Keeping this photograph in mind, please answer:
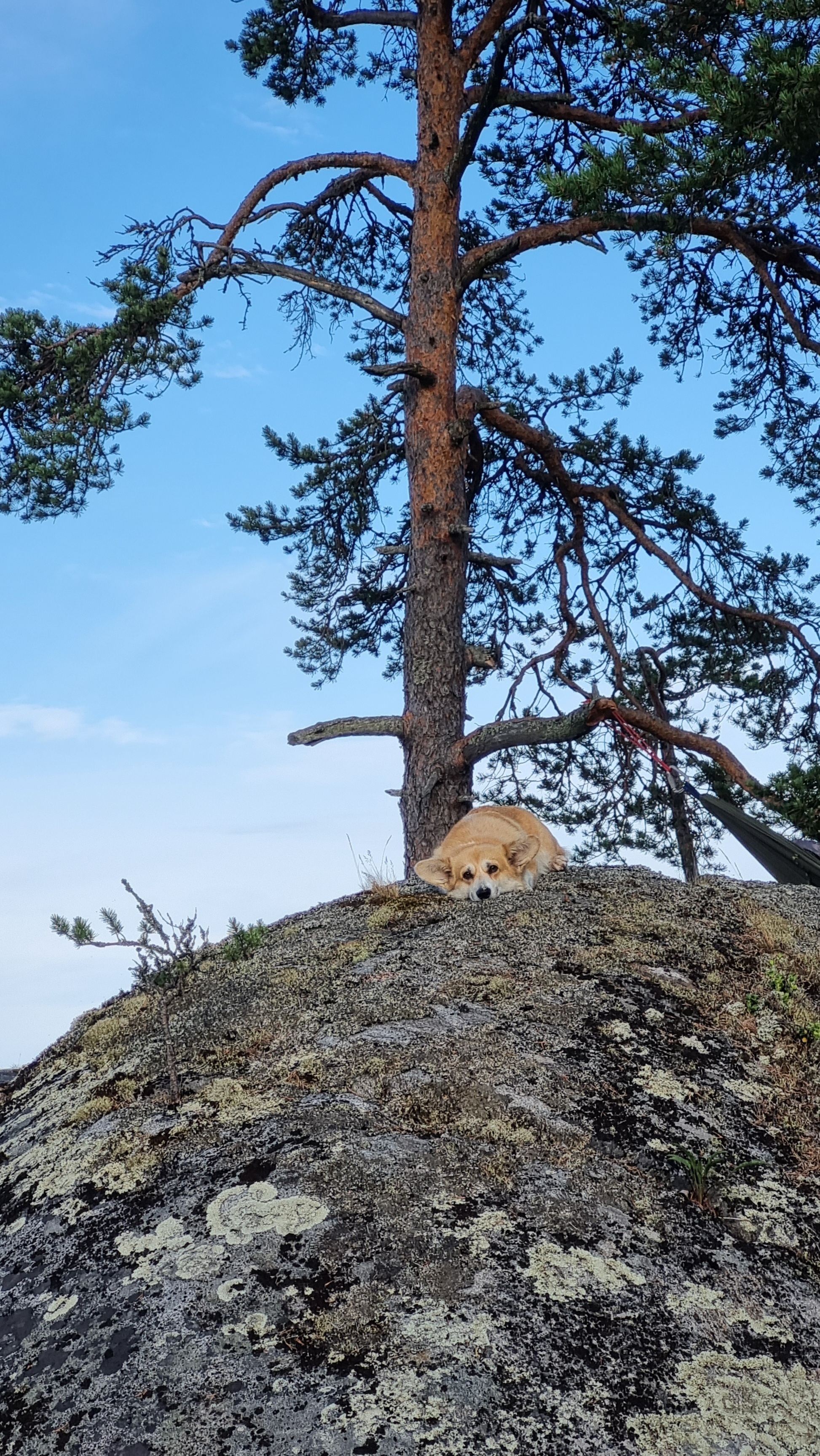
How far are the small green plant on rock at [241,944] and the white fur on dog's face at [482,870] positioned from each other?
1.38 m

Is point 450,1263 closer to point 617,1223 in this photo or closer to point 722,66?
point 617,1223

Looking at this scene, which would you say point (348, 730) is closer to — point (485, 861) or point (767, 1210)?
point (485, 861)

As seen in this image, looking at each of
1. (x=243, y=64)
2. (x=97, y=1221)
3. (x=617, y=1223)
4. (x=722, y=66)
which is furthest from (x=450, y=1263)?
(x=243, y=64)

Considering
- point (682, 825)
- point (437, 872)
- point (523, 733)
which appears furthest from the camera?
point (682, 825)

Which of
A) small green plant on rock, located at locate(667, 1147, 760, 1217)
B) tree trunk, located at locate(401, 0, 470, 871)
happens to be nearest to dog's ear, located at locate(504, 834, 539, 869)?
tree trunk, located at locate(401, 0, 470, 871)

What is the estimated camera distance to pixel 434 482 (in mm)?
9906

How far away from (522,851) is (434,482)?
4.23 metres

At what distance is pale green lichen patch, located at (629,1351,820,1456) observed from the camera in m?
2.61

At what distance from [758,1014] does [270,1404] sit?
9.62 feet

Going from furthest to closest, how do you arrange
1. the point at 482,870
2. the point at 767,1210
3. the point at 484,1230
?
the point at 482,870, the point at 767,1210, the point at 484,1230

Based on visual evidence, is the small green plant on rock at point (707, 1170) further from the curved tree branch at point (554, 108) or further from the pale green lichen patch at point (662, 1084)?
the curved tree branch at point (554, 108)

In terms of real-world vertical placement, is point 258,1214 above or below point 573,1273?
above

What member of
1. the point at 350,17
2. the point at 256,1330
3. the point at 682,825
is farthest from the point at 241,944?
the point at 350,17

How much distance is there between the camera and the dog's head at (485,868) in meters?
6.73
